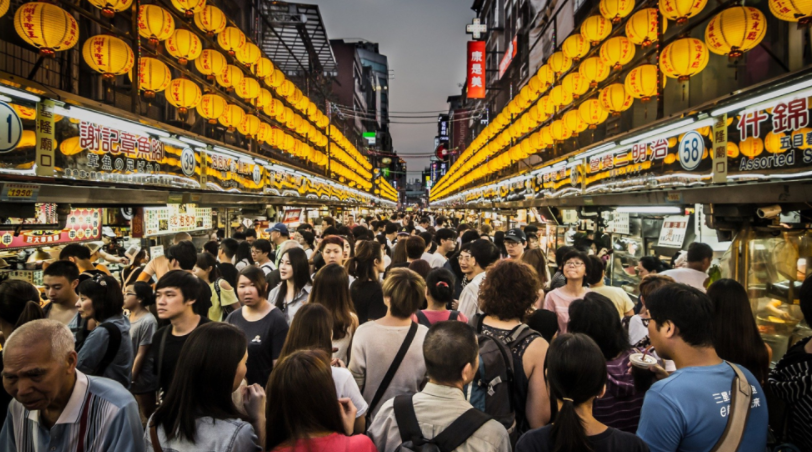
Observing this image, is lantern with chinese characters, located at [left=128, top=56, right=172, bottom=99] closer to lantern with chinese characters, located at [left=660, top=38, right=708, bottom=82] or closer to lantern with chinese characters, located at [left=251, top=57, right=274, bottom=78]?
lantern with chinese characters, located at [left=251, top=57, right=274, bottom=78]

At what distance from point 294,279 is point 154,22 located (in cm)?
515

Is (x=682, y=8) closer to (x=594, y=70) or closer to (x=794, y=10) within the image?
(x=794, y=10)

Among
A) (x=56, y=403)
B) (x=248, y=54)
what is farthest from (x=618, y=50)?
(x=56, y=403)

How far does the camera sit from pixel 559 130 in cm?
1079

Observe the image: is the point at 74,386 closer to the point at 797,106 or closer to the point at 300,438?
the point at 300,438

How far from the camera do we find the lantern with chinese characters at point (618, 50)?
26.5 feet

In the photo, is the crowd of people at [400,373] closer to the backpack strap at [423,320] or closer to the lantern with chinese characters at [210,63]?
the backpack strap at [423,320]

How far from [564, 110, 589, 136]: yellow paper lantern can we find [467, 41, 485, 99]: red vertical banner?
20706 mm

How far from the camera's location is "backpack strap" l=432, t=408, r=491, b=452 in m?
2.22

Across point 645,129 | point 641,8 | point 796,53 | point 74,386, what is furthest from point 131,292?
point 796,53

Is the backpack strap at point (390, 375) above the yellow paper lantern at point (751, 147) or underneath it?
underneath

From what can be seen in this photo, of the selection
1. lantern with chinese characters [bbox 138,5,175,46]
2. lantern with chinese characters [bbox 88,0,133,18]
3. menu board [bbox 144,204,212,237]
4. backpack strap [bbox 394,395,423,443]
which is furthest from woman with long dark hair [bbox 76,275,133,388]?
menu board [bbox 144,204,212,237]

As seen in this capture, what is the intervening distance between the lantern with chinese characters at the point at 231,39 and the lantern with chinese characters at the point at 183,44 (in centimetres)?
157

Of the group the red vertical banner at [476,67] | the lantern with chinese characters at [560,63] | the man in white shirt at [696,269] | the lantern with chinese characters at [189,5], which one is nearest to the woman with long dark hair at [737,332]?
the man in white shirt at [696,269]
